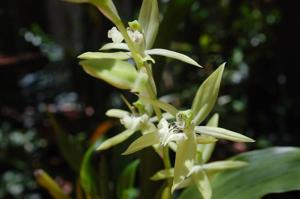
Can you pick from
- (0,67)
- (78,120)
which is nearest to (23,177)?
(78,120)

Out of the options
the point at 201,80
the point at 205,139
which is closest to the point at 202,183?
the point at 205,139

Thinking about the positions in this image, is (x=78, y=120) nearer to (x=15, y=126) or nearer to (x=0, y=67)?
(x=15, y=126)

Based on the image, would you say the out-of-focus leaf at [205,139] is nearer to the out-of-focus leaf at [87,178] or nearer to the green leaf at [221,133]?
the green leaf at [221,133]

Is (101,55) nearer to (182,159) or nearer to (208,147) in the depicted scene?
(182,159)

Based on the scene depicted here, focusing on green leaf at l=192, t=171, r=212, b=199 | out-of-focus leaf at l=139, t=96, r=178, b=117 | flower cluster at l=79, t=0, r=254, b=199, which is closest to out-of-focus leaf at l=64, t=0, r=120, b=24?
flower cluster at l=79, t=0, r=254, b=199

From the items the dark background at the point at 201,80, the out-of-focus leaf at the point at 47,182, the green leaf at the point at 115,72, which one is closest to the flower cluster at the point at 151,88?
the green leaf at the point at 115,72

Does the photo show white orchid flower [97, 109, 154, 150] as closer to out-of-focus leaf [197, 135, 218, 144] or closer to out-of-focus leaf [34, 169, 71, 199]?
out-of-focus leaf [197, 135, 218, 144]

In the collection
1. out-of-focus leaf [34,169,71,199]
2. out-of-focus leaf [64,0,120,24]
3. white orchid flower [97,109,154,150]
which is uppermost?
Answer: out-of-focus leaf [64,0,120,24]
